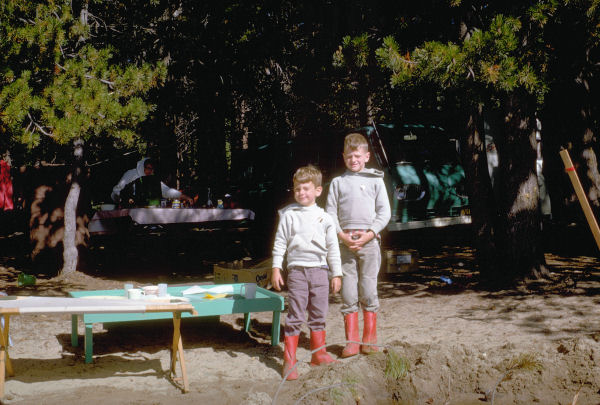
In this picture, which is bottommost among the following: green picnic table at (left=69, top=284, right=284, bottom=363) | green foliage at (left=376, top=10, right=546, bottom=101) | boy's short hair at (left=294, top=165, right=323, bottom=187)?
green picnic table at (left=69, top=284, right=284, bottom=363)

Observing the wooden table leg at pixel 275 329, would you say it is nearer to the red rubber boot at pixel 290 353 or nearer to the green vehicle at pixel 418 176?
the red rubber boot at pixel 290 353

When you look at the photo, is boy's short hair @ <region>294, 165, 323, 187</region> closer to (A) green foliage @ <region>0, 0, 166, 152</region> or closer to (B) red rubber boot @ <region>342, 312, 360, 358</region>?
(B) red rubber boot @ <region>342, 312, 360, 358</region>

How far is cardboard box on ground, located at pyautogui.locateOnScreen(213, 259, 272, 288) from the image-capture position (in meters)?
6.98

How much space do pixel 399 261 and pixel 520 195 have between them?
6.08 feet

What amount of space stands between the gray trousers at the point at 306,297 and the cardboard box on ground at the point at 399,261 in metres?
3.93

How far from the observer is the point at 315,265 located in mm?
4227

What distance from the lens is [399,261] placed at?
8109mm

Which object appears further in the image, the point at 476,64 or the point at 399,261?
the point at 399,261

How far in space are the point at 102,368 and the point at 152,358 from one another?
428mm

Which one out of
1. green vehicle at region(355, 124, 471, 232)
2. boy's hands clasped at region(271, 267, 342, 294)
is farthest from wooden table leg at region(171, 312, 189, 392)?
green vehicle at region(355, 124, 471, 232)

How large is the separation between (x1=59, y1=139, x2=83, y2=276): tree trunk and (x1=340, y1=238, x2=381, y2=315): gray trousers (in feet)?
17.2

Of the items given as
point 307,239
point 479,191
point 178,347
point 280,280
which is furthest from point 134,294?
point 479,191

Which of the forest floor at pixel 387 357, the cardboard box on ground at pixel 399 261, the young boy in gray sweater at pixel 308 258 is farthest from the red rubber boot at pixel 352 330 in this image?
the cardboard box on ground at pixel 399 261

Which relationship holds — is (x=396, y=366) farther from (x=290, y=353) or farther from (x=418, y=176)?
(x=418, y=176)
